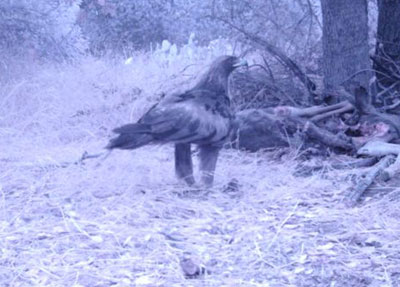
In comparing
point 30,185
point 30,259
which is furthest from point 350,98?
point 30,259

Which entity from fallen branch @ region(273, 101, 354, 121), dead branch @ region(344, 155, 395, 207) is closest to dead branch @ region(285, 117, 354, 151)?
fallen branch @ region(273, 101, 354, 121)

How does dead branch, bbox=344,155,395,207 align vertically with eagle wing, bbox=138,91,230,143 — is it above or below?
below

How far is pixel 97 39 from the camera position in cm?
2145

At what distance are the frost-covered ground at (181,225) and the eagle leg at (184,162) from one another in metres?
0.09

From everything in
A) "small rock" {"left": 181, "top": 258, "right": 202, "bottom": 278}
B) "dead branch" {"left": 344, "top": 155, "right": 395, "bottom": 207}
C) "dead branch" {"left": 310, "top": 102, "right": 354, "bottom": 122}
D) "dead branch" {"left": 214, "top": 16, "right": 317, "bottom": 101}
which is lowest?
"dead branch" {"left": 344, "top": 155, "right": 395, "bottom": 207}

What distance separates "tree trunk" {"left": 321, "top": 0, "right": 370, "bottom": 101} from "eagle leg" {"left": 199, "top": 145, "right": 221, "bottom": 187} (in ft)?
7.91

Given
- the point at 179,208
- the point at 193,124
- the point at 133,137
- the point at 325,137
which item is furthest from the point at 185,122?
the point at 325,137

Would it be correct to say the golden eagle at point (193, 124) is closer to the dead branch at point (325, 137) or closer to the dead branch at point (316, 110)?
the dead branch at point (325, 137)

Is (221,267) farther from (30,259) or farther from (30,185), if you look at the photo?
(30,185)

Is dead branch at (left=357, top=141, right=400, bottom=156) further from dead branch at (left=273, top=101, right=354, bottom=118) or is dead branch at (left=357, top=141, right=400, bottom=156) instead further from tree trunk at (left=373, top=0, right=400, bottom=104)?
tree trunk at (left=373, top=0, right=400, bottom=104)

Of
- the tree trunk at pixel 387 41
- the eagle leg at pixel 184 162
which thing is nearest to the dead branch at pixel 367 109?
the tree trunk at pixel 387 41

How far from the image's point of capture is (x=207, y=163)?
6.01 meters

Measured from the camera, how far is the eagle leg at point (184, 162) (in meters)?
5.98

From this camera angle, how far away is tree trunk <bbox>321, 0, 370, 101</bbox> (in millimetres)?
8016
